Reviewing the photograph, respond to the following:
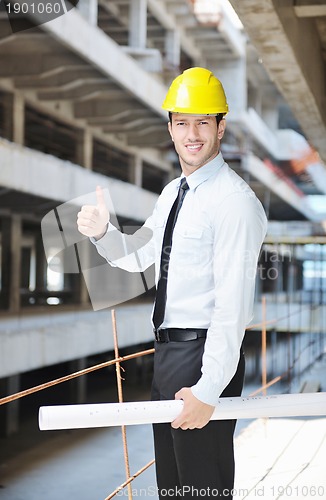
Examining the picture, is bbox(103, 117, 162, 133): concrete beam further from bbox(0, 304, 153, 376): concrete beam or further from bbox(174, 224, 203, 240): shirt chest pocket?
bbox(174, 224, 203, 240): shirt chest pocket

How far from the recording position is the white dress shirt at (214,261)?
2.18 metres

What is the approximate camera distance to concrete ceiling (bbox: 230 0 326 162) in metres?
5.06

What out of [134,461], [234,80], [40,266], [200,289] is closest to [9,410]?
[134,461]

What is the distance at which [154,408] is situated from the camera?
220 centimetres

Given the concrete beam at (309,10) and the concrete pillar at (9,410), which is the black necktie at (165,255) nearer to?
the concrete beam at (309,10)

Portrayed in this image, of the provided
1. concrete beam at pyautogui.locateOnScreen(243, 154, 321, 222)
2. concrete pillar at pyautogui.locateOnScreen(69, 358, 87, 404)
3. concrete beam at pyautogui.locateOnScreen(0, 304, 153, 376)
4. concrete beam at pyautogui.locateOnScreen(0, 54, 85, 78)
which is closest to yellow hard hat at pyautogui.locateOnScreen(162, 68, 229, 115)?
concrete beam at pyautogui.locateOnScreen(0, 304, 153, 376)

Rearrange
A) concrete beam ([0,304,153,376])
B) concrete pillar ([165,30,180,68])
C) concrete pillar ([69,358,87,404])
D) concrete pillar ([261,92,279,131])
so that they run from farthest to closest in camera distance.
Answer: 1. concrete pillar ([261,92,279,131])
2. concrete pillar ([165,30,180,68])
3. concrete pillar ([69,358,87,404])
4. concrete beam ([0,304,153,376])

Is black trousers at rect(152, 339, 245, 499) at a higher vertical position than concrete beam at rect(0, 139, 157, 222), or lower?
lower

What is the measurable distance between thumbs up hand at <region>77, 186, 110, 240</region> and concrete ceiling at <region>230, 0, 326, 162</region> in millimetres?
2601

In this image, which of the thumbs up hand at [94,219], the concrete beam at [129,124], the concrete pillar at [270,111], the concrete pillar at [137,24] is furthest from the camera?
the concrete pillar at [270,111]

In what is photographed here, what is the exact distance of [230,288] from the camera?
221 cm

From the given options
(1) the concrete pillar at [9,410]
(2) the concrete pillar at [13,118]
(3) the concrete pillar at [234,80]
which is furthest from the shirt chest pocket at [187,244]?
(3) the concrete pillar at [234,80]

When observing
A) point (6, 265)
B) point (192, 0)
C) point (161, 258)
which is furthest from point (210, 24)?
point (161, 258)

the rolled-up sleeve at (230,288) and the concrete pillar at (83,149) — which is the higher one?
the concrete pillar at (83,149)
